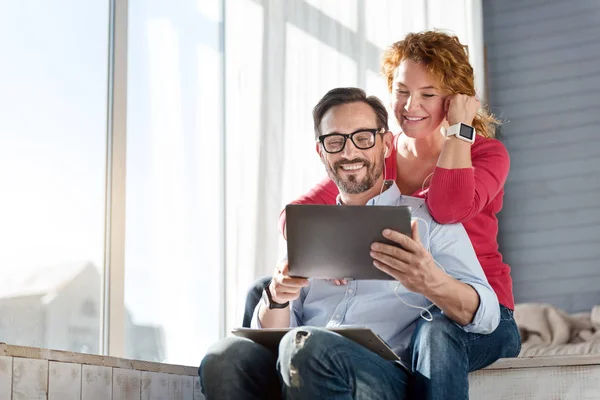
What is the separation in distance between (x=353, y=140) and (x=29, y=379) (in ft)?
2.75

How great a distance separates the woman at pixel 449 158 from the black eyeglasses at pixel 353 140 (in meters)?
0.19

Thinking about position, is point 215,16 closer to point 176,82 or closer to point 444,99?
point 176,82

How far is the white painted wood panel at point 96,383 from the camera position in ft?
5.83

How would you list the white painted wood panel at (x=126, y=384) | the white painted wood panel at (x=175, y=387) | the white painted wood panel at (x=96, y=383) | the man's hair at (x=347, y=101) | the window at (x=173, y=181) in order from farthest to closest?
1. the window at (x=173, y=181)
2. the white painted wood panel at (x=175, y=387)
3. the man's hair at (x=347, y=101)
4. the white painted wood panel at (x=126, y=384)
5. the white painted wood panel at (x=96, y=383)

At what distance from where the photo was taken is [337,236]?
1.64m

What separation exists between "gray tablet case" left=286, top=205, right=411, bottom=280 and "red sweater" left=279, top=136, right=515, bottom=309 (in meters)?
0.27

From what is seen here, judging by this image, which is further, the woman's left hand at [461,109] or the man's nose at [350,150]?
the woman's left hand at [461,109]

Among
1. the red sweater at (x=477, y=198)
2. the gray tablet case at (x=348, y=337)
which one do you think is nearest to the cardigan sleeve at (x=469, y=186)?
the red sweater at (x=477, y=198)

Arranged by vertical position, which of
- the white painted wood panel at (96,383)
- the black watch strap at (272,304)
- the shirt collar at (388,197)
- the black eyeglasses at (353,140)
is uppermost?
the black eyeglasses at (353,140)

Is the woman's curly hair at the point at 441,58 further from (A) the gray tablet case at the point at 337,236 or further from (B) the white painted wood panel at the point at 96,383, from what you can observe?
(B) the white painted wood panel at the point at 96,383

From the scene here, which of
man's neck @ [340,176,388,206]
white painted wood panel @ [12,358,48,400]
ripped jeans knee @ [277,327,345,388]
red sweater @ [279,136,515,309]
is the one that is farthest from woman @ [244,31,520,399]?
white painted wood panel @ [12,358,48,400]

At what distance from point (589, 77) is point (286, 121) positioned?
236 centimetres

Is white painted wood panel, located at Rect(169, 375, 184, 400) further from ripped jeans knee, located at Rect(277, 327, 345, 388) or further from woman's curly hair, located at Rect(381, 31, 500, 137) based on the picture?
woman's curly hair, located at Rect(381, 31, 500, 137)

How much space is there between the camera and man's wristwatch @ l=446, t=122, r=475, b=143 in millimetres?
2066
